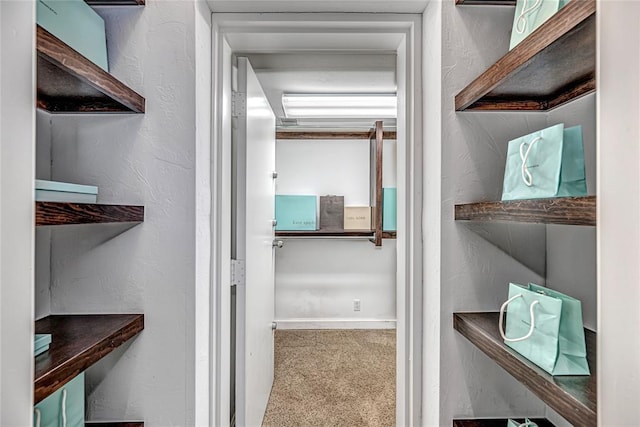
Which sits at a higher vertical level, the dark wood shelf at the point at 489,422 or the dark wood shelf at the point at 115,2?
the dark wood shelf at the point at 115,2

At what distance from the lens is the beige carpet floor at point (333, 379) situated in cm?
230

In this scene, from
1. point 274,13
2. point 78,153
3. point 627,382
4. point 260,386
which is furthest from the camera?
point 260,386

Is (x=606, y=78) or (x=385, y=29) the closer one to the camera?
(x=606, y=78)

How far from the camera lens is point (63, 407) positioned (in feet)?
3.27

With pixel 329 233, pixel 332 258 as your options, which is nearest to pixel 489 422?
pixel 329 233

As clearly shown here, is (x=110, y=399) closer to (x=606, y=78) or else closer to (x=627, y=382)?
(x=627, y=382)

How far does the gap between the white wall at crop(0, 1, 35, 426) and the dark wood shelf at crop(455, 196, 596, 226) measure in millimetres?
891

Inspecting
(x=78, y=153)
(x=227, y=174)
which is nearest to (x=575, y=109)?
(x=227, y=174)

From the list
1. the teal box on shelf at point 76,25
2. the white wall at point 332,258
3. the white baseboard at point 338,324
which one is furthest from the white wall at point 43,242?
the white baseboard at point 338,324

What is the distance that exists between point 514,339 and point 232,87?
1339 mm

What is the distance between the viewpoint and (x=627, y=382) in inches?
22.3

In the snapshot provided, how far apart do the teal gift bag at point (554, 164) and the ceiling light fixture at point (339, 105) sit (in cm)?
207

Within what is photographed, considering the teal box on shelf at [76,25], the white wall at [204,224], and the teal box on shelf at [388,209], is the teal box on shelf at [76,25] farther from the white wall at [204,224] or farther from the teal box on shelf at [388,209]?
the teal box on shelf at [388,209]

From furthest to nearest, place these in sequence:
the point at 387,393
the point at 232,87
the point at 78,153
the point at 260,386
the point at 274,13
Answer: the point at 387,393 → the point at 260,386 → the point at 232,87 → the point at 274,13 → the point at 78,153
